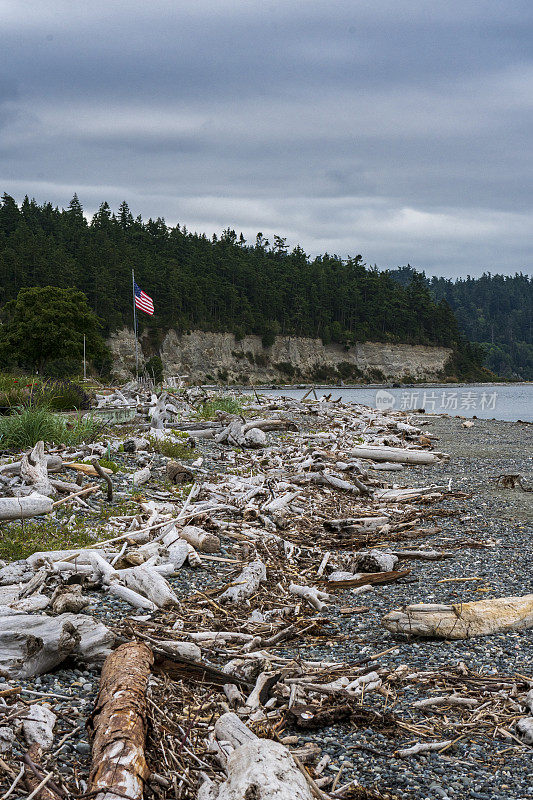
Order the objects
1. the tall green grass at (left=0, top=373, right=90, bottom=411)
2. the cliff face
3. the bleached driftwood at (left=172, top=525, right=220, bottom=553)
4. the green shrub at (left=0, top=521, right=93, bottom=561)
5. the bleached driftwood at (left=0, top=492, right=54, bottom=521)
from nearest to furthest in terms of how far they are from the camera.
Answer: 1. the green shrub at (left=0, top=521, right=93, bottom=561)
2. the bleached driftwood at (left=172, top=525, right=220, bottom=553)
3. the bleached driftwood at (left=0, top=492, right=54, bottom=521)
4. the tall green grass at (left=0, top=373, right=90, bottom=411)
5. the cliff face

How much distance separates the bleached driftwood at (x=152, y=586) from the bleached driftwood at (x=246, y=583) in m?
0.56

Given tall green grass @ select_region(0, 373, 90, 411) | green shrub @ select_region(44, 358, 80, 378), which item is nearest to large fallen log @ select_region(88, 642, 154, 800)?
tall green grass @ select_region(0, 373, 90, 411)

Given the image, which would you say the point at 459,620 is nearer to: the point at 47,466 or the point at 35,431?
the point at 47,466

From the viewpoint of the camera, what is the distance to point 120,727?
11.5 feet

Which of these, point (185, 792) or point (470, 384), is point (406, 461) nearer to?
point (185, 792)

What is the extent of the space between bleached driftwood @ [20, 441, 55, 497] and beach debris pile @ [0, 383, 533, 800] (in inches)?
1.4

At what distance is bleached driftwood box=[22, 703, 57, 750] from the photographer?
3549mm

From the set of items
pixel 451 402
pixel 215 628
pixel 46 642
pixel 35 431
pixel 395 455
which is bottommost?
pixel 451 402

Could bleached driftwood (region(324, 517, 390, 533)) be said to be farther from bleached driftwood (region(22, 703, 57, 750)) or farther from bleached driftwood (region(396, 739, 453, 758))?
bleached driftwood (region(22, 703, 57, 750))

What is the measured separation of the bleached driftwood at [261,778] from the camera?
9.52 feet

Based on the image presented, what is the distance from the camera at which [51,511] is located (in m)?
8.57

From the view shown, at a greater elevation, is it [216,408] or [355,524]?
[216,408]

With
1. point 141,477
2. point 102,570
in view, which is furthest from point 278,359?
point 102,570

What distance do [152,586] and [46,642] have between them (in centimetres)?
176
